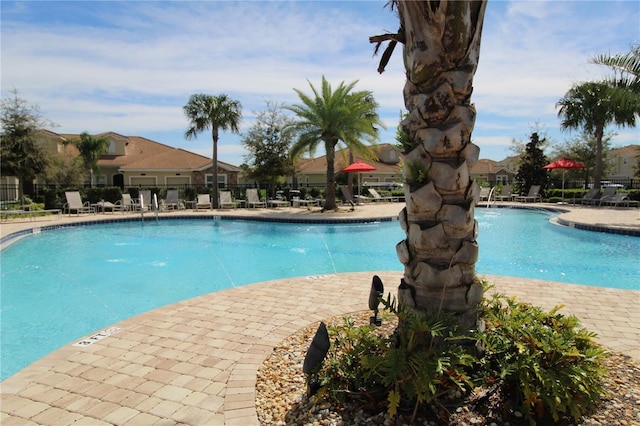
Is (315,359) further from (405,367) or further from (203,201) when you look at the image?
(203,201)

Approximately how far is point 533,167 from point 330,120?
17.8m

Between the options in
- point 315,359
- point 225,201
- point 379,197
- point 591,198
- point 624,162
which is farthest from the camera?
point 624,162

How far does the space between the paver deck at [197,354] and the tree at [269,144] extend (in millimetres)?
19850

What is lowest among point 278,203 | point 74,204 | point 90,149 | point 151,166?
point 278,203

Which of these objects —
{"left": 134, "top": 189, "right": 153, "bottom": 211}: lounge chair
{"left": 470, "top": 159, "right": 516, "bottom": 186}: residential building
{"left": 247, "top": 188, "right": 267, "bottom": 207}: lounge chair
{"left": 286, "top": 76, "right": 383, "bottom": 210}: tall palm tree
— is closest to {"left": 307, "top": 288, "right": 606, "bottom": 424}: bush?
{"left": 286, "top": 76, "right": 383, "bottom": 210}: tall palm tree

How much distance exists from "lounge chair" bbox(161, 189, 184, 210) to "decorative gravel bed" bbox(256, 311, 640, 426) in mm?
21870

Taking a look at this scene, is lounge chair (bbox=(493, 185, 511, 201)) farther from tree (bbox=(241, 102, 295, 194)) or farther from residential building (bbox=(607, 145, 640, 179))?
residential building (bbox=(607, 145, 640, 179))

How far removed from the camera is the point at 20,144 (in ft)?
68.3

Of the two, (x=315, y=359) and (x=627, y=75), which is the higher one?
(x=627, y=75)

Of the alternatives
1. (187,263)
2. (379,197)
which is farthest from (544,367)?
(379,197)

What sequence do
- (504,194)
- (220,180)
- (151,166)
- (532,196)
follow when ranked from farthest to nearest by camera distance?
(220,180) → (151,166) → (504,194) → (532,196)

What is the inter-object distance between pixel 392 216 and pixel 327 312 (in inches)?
531

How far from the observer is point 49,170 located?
21.8m

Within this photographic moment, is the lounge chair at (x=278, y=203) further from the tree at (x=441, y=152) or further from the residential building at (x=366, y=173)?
the tree at (x=441, y=152)
